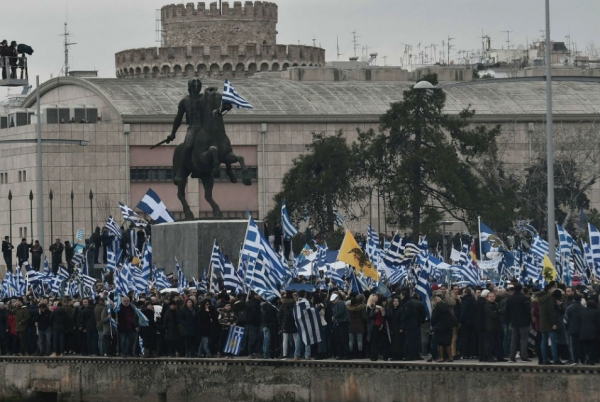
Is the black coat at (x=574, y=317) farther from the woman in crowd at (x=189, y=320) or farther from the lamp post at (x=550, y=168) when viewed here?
the lamp post at (x=550, y=168)

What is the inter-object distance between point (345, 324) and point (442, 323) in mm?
2444

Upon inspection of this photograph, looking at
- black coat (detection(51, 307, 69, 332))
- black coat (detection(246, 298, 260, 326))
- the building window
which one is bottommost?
black coat (detection(51, 307, 69, 332))

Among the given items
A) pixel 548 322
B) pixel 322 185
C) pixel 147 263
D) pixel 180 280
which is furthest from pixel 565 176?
pixel 548 322

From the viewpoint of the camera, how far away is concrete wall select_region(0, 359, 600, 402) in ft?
120

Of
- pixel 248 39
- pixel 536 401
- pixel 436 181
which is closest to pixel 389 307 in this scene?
pixel 536 401

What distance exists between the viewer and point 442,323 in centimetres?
3909

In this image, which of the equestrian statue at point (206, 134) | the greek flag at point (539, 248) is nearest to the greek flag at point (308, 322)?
the greek flag at point (539, 248)

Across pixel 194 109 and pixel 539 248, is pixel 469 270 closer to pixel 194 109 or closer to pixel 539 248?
pixel 539 248

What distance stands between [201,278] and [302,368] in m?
12.3

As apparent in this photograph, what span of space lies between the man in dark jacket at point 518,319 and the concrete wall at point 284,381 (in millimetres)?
1396

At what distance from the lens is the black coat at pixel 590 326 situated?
36469 mm

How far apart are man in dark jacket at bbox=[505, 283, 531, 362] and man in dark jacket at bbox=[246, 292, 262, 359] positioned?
18.1 ft

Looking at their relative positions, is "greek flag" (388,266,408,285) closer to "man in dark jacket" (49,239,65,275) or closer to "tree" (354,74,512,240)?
"man in dark jacket" (49,239,65,275)

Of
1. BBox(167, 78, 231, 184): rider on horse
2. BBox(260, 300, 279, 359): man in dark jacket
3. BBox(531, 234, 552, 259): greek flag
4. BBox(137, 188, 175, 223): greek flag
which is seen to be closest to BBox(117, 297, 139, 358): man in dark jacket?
BBox(260, 300, 279, 359): man in dark jacket
